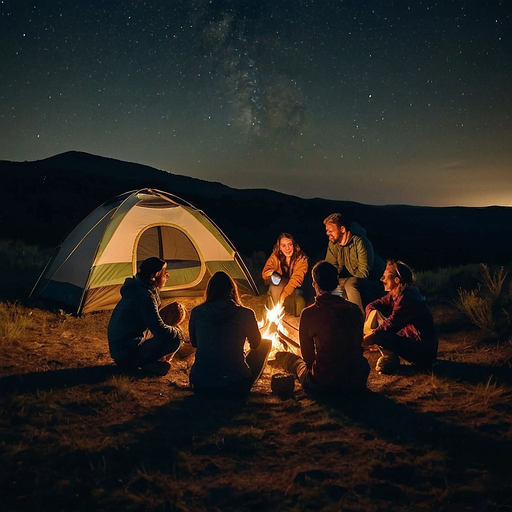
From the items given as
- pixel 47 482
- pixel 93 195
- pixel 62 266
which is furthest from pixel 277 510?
pixel 93 195

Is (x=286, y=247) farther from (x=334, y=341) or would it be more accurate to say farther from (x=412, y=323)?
(x=334, y=341)

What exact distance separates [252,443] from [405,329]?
2.33 metres

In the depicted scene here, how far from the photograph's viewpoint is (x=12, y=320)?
22.5 feet

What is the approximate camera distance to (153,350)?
4949 mm

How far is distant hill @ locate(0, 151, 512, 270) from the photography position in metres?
28.2

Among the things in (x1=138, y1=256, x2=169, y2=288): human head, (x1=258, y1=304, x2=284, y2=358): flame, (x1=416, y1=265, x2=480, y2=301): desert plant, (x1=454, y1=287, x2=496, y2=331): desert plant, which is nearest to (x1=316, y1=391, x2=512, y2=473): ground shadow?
(x1=258, y1=304, x2=284, y2=358): flame

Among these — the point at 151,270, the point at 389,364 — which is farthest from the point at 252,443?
the point at 389,364

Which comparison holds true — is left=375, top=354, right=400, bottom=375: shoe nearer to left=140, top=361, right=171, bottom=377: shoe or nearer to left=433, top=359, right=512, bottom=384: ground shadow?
left=433, top=359, right=512, bottom=384: ground shadow

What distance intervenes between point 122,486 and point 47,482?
473 mm

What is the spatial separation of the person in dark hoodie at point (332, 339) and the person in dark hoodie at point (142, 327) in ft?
5.10

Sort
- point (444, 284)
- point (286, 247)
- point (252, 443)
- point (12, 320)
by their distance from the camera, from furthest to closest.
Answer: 1. point (444, 284)
2. point (286, 247)
3. point (12, 320)
4. point (252, 443)

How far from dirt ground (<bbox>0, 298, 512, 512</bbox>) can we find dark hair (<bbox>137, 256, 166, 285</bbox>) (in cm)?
109

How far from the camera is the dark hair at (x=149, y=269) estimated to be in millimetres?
4750

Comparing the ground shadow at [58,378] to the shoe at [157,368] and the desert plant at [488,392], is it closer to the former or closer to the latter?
the shoe at [157,368]
